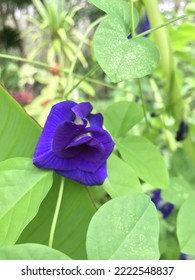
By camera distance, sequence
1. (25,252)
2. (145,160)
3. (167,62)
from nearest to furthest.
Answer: (25,252) → (145,160) → (167,62)

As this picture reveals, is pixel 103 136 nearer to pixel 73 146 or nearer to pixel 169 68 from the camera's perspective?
pixel 73 146

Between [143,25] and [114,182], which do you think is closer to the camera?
[114,182]

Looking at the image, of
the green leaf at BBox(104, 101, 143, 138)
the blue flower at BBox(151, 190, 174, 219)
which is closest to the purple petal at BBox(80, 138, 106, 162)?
the green leaf at BBox(104, 101, 143, 138)

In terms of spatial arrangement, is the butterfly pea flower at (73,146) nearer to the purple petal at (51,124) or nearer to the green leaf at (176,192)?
the purple petal at (51,124)

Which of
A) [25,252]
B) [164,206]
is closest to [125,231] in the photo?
[25,252]
